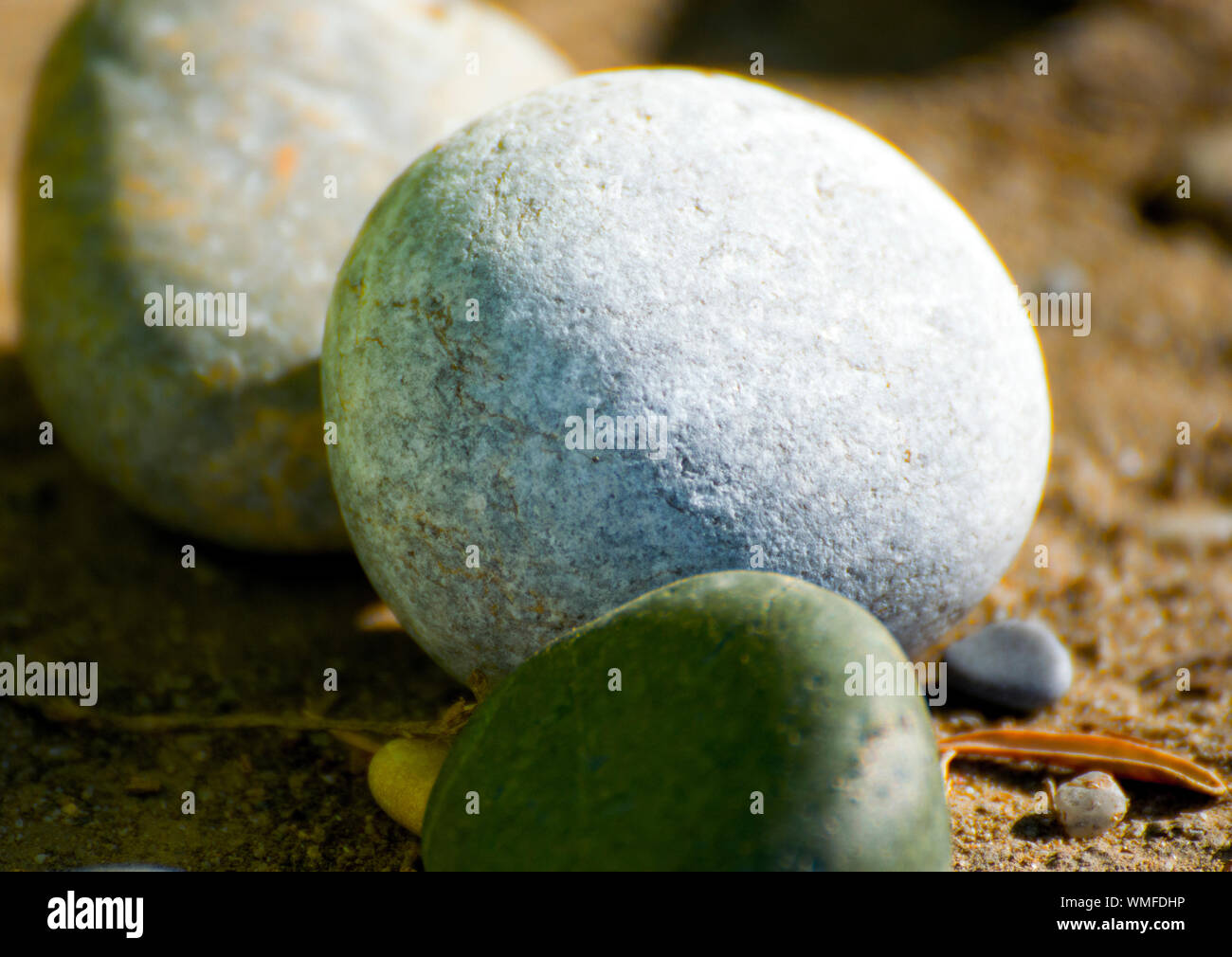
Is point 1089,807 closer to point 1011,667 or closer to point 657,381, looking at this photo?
point 1011,667

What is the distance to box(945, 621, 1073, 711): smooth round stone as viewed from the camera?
2.38m

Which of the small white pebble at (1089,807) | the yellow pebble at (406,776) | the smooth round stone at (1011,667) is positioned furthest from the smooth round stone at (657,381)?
the small white pebble at (1089,807)

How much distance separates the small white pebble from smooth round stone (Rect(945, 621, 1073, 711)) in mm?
312

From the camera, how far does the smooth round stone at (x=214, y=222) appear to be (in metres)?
2.60

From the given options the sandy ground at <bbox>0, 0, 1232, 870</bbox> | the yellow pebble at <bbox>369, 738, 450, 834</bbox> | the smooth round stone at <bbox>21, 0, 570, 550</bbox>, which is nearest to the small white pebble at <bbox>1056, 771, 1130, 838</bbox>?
the sandy ground at <bbox>0, 0, 1232, 870</bbox>

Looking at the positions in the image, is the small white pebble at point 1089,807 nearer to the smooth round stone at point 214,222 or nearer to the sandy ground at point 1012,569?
the sandy ground at point 1012,569

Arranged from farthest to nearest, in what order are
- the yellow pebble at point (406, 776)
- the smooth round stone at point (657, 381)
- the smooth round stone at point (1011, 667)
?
the smooth round stone at point (1011, 667)
the yellow pebble at point (406, 776)
the smooth round stone at point (657, 381)

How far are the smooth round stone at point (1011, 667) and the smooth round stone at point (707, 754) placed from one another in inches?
32.1

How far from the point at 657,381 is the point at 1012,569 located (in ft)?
4.84

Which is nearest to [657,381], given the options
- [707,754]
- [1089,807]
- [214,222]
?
[707,754]

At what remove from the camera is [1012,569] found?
116 inches

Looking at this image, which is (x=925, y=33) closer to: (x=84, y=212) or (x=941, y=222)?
(x=941, y=222)

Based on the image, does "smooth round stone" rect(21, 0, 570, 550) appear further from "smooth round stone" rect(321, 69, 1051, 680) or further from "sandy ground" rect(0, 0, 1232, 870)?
"smooth round stone" rect(321, 69, 1051, 680)
